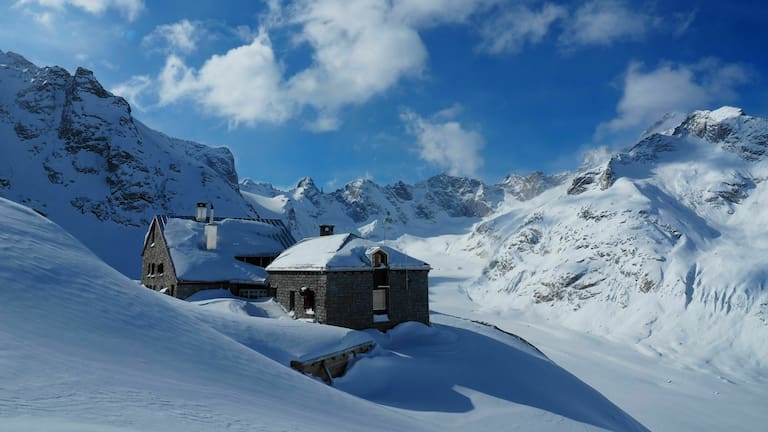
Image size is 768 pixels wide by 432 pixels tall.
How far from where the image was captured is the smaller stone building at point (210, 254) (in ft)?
97.8

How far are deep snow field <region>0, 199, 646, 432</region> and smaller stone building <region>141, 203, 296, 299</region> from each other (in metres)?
11.9

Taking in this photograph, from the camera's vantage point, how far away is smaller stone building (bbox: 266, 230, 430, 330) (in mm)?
23391

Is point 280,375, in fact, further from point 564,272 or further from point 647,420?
point 564,272

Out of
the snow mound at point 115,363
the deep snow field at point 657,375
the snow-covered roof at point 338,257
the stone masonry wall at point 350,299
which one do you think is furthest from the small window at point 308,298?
the deep snow field at point 657,375

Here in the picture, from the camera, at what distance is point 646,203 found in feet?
306

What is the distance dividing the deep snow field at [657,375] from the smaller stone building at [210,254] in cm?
3191

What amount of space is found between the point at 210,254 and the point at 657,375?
163 feet

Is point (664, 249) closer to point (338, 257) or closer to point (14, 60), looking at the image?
point (338, 257)

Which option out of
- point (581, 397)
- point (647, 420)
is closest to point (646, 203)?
point (647, 420)

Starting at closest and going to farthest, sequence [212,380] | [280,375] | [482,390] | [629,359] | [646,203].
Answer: [212,380] < [280,375] < [482,390] < [629,359] < [646,203]

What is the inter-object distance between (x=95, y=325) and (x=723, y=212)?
113568mm

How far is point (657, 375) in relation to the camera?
5150 cm

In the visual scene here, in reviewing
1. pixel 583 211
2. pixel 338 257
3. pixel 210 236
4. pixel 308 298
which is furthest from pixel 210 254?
pixel 583 211

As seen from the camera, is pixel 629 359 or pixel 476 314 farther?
pixel 476 314
